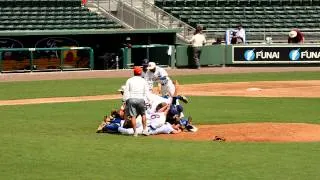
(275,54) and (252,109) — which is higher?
(275,54)

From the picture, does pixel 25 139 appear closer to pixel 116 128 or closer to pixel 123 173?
pixel 116 128

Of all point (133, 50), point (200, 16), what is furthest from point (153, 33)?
point (200, 16)

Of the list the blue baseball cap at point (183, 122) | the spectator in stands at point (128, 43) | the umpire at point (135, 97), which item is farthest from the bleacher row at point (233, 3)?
the umpire at point (135, 97)

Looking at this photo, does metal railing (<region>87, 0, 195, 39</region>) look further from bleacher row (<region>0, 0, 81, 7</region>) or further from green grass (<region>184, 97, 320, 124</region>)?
green grass (<region>184, 97, 320, 124</region>)

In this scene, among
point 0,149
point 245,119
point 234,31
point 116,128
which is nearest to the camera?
point 0,149

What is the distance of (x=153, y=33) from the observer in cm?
3903

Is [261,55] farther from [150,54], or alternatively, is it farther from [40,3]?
[40,3]

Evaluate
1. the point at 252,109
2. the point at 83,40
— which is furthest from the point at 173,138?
the point at 83,40

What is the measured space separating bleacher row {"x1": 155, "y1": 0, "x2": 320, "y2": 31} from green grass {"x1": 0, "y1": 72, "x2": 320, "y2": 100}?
953cm

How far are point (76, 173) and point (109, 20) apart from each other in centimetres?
3275

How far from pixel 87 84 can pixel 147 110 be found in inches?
608

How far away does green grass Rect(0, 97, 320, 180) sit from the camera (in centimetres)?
1110

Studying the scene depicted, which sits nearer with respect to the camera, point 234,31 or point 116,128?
point 116,128

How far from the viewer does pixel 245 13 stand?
48281mm
